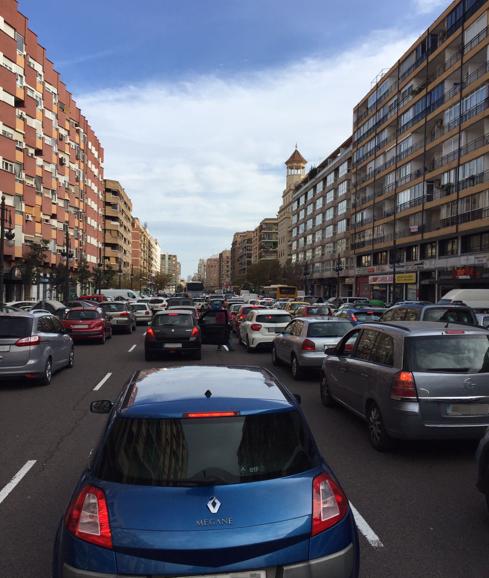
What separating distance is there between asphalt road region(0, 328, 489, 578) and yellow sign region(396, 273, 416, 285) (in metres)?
43.2

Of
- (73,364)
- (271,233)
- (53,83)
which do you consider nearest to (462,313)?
(73,364)

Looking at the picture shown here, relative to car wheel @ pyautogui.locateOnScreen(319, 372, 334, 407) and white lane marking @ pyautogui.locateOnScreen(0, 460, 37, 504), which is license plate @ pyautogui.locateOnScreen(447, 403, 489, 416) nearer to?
car wheel @ pyautogui.locateOnScreen(319, 372, 334, 407)

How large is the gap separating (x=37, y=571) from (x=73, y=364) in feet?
37.6

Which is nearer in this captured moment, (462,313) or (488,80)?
(462,313)

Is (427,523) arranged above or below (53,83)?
below

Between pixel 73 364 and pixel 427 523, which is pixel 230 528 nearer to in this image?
pixel 427 523

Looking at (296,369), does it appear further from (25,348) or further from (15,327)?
(15,327)

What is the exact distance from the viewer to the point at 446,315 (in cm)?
1470

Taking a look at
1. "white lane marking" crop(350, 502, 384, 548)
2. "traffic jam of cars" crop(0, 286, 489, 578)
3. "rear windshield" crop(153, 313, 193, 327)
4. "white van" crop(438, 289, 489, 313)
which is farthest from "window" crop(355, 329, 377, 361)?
"white van" crop(438, 289, 489, 313)

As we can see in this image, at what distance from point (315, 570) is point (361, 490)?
269 centimetres

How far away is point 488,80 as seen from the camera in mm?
36188

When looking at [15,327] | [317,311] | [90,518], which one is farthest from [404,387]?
[317,311]

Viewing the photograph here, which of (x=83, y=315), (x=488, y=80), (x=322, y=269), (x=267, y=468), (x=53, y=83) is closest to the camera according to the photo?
(x=267, y=468)

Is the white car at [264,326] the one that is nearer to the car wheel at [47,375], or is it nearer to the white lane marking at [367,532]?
the car wheel at [47,375]
